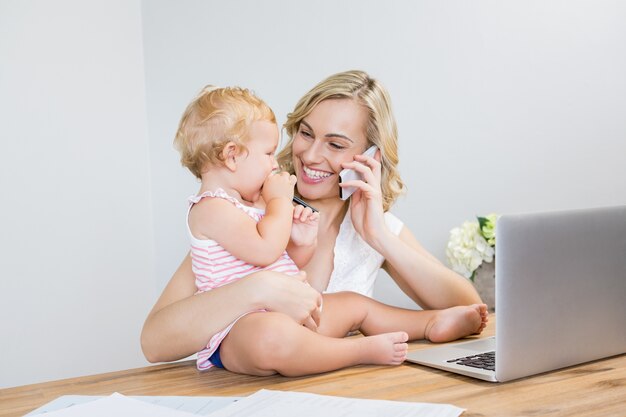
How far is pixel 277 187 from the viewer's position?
5.35ft

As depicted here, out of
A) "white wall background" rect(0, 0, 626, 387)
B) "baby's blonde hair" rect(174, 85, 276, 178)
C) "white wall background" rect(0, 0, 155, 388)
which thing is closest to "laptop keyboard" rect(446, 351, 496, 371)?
"baby's blonde hair" rect(174, 85, 276, 178)

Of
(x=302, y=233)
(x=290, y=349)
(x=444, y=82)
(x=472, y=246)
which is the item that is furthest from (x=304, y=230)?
(x=444, y=82)

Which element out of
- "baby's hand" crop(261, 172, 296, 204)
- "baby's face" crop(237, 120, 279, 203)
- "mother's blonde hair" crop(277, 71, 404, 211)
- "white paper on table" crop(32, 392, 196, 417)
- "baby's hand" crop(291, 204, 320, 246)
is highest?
"mother's blonde hair" crop(277, 71, 404, 211)

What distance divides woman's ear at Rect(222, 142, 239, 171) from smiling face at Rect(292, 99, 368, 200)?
351 mm

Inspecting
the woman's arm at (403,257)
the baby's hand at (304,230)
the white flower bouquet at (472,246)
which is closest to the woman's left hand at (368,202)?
the woman's arm at (403,257)

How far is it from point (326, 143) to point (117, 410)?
3.45ft

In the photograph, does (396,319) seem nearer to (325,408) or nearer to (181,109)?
(325,408)

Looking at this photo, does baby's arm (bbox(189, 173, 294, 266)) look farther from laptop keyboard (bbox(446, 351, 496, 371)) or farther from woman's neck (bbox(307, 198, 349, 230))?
woman's neck (bbox(307, 198, 349, 230))

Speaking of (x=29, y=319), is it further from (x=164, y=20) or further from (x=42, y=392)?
(x=42, y=392)

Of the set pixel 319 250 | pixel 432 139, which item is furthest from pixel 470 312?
pixel 432 139

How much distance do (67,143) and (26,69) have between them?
1.05 ft

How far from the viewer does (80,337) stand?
2.97 meters

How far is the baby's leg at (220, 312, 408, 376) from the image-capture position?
4.19 ft

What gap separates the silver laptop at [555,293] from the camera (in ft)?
3.80
